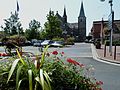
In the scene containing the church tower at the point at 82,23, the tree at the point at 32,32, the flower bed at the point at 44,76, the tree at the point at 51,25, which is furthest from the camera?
the church tower at the point at 82,23

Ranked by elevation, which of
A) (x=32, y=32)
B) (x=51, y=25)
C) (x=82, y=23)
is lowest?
(x=32, y=32)

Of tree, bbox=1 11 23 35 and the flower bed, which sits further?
tree, bbox=1 11 23 35

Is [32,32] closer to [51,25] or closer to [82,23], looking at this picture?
[51,25]

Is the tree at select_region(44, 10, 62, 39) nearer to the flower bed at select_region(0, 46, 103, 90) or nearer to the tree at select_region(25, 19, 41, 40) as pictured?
the tree at select_region(25, 19, 41, 40)

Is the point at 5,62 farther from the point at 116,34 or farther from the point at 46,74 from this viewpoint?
the point at 116,34

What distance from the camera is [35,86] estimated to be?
383 cm

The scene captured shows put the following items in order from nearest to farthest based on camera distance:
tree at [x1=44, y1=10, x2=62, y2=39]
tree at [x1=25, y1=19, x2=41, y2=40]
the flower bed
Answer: the flower bed
tree at [x1=44, y1=10, x2=62, y2=39]
tree at [x1=25, y1=19, x2=41, y2=40]

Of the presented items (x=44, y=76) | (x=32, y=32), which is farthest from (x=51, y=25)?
(x=44, y=76)

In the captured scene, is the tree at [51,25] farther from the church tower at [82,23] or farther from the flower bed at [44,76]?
the church tower at [82,23]

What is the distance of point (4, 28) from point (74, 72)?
10249cm

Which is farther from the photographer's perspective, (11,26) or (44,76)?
(11,26)

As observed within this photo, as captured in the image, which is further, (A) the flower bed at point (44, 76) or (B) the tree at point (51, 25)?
(B) the tree at point (51, 25)

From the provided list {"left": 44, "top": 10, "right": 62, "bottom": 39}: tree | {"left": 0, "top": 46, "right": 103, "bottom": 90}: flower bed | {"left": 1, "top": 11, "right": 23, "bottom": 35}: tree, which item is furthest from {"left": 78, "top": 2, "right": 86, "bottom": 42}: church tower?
{"left": 0, "top": 46, "right": 103, "bottom": 90}: flower bed

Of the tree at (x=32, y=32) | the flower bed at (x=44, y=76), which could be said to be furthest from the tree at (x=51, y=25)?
the flower bed at (x=44, y=76)
